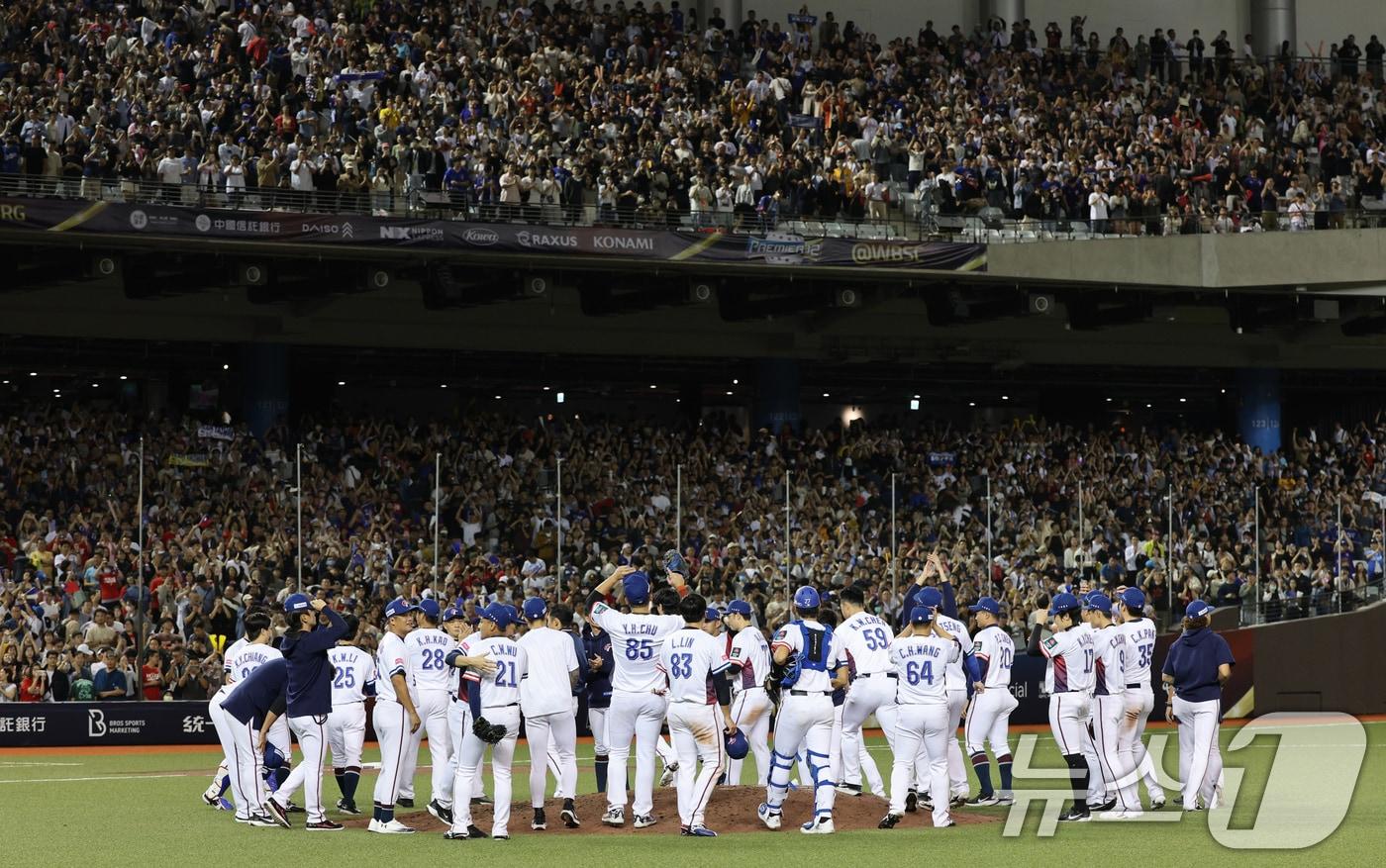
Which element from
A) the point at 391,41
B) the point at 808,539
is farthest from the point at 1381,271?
the point at 391,41

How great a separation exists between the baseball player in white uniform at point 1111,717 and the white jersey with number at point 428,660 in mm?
5466

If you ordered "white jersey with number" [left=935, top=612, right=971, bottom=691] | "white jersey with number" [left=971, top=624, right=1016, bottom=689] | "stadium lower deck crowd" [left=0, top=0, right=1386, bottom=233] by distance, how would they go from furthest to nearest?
1. "stadium lower deck crowd" [left=0, top=0, right=1386, bottom=233]
2. "white jersey with number" [left=935, top=612, right=971, bottom=691]
3. "white jersey with number" [left=971, top=624, right=1016, bottom=689]

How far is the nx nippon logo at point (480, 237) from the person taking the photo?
30.7 metres

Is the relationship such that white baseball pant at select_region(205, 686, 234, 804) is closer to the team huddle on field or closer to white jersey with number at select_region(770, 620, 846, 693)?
the team huddle on field

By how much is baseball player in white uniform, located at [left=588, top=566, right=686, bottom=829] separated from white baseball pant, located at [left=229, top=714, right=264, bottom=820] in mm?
3009

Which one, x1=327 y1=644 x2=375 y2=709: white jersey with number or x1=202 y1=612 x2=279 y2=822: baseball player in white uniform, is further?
x1=327 y1=644 x2=375 y2=709: white jersey with number

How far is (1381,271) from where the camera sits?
35.3 m

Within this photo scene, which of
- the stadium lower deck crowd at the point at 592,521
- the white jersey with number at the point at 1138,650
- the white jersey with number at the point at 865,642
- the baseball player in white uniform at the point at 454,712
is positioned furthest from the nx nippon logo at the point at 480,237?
Result: the white jersey with number at the point at 1138,650

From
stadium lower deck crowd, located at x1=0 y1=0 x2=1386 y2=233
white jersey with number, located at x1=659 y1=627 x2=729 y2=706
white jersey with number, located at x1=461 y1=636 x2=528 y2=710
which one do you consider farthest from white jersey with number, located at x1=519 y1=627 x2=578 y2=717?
stadium lower deck crowd, located at x1=0 y1=0 x2=1386 y2=233

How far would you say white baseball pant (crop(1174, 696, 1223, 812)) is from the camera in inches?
587

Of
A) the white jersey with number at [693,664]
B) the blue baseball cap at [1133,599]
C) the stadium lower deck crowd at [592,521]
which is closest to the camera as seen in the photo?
the white jersey with number at [693,664]

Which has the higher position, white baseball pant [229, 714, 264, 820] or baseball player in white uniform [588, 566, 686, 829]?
baseball player in white uniform [588, 566, 686, 829]

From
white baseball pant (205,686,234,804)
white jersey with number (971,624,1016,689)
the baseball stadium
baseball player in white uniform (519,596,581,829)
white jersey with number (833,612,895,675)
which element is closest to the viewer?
baseball player in white uniform (519,596,581,829)

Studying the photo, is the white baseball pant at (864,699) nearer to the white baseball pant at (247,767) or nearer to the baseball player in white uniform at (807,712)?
the baseball player in white uniform at (807,712)
